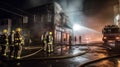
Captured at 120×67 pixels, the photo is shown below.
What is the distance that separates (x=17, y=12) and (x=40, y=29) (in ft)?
16.9

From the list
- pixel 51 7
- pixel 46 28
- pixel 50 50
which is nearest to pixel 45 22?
pixel 46 28

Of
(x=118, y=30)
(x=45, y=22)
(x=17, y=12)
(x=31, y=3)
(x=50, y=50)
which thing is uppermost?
(x=31, y=3)

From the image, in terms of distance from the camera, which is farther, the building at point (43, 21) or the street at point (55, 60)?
the building at point (43, 21)

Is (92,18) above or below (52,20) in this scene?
above

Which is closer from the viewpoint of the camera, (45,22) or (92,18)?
(45,22)

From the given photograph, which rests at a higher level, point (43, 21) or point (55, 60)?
point (43, 21)

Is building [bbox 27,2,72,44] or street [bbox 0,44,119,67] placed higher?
building [bbox 27,2,72,44]

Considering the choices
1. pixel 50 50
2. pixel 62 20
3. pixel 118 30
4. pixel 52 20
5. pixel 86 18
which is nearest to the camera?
pixel 50 50

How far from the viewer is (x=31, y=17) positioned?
2658 centimetres

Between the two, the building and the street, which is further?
the building

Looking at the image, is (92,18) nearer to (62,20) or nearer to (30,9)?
(62,20)

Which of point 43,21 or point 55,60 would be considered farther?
point 43,21

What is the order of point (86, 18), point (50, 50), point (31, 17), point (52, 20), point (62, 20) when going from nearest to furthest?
point (50, 50)
point (52, 20)
point (31, 17)
point (62, 20)
point (86, 18)

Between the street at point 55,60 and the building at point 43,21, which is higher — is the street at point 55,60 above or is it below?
below
